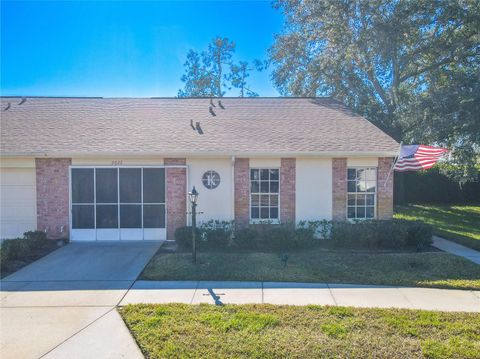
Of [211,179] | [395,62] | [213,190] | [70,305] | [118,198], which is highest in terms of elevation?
[395,62]

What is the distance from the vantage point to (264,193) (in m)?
10.5

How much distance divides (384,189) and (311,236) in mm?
2966

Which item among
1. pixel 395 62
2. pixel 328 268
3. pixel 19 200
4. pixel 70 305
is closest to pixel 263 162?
pixel 328 268

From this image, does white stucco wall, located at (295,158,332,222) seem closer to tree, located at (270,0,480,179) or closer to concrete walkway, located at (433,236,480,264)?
concrete walkway, located at (433,236,480,264)

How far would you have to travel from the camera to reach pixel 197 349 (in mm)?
4289

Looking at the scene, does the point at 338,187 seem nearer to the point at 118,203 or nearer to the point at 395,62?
the point at 118,203

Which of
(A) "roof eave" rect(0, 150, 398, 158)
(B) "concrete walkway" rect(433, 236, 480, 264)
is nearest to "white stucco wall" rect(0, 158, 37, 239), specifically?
(A) "roof eave" rect(0, 150, 398, 158)

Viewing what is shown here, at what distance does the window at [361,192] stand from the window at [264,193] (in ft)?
7.64

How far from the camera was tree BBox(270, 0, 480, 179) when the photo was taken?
1416cm

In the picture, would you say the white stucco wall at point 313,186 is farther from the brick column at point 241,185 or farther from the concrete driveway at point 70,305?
the concrete driveway at point 70,305

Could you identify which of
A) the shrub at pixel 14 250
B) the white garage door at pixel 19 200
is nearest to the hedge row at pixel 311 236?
the shrub at pixel 14 250

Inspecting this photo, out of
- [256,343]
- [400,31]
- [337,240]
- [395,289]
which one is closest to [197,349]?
[256,343]

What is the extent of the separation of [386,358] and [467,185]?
21.2 meters

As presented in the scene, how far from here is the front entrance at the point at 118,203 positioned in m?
10.4
